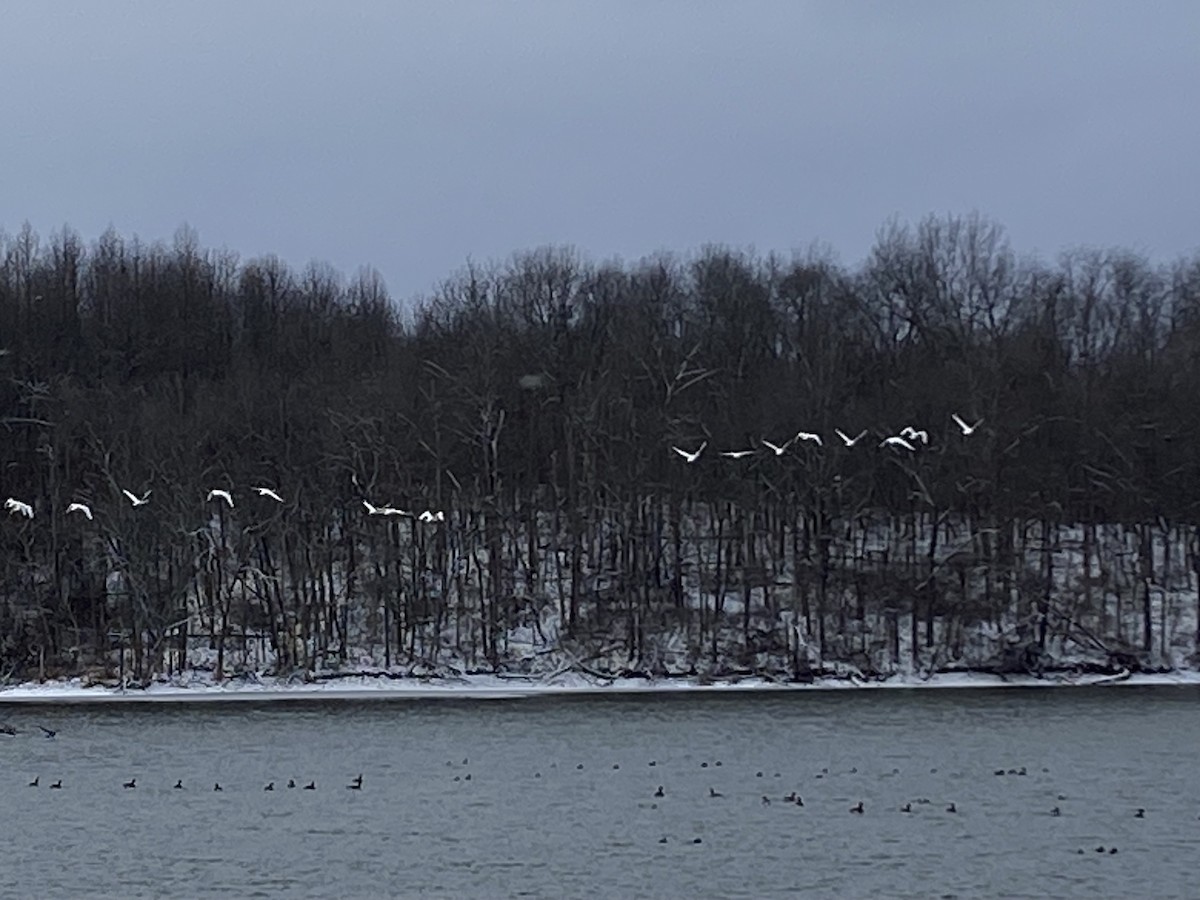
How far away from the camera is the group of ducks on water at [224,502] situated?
63906 mm

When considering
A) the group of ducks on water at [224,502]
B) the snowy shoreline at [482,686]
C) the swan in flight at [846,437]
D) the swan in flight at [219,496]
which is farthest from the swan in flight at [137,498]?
the swan in flight at [846,437]

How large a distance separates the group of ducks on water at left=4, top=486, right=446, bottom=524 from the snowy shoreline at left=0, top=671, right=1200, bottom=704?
19.7ft

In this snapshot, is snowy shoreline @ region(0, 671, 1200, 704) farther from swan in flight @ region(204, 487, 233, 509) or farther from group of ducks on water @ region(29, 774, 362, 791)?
group of ducks on water @ region(29, 774, 362, 791)

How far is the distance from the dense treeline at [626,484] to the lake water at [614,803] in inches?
528

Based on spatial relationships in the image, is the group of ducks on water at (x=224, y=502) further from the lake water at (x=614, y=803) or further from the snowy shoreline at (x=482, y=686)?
the lake water at (x=614, y=803)

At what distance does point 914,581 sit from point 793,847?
138 feet

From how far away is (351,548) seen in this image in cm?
7275

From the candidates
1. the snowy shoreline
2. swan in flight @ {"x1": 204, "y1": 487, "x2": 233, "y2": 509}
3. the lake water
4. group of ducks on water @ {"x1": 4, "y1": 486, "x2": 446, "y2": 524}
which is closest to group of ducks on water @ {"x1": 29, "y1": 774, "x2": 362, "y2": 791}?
the lake water

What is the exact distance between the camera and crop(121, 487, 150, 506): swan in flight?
213ft

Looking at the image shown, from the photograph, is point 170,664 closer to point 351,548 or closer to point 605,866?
point 351,548

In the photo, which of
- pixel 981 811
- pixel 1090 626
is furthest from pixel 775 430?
pixel 981 811

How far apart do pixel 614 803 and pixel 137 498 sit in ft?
135

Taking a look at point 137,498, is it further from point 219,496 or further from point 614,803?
point 614,803

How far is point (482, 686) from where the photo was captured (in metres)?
64.5
